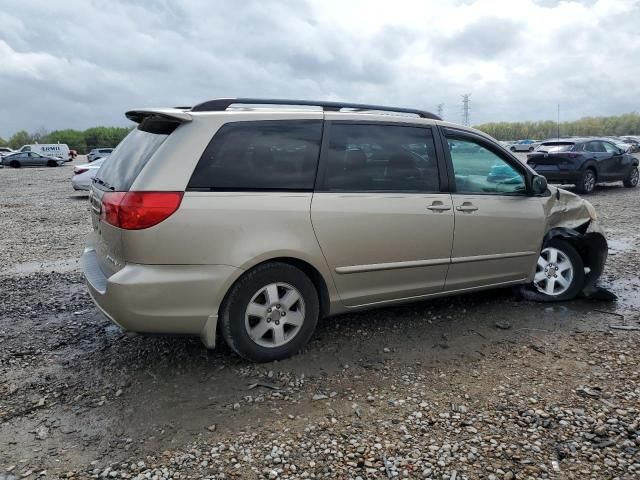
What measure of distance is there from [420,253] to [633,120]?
12183 cm

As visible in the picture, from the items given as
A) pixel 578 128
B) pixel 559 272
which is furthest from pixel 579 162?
pixel 578 128

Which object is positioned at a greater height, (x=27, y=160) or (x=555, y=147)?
(x=27, y=160)

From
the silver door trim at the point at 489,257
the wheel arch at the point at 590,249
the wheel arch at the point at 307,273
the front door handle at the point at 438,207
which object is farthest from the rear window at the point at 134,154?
the wheel arch at the point at 590,249

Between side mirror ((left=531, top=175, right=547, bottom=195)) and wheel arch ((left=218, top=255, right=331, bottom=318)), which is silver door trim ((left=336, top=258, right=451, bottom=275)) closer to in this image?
wheel arch ((left=218, top=255, right=331, bottom=318))

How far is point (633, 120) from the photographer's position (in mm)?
105750

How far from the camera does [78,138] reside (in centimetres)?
6744

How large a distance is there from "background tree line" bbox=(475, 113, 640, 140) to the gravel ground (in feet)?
347

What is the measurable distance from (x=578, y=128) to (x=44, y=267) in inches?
4612

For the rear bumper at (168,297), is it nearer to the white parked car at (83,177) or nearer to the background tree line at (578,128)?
Answer: the white parked car at (83,177)

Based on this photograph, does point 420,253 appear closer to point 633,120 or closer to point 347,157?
point 347,157

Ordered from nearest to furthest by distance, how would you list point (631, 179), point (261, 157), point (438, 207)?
1. point (261, 157)
2. point (438, 207)
3. point (631, 179)

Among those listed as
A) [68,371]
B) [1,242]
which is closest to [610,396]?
[68,371]

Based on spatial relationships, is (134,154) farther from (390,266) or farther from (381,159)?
(390,266)

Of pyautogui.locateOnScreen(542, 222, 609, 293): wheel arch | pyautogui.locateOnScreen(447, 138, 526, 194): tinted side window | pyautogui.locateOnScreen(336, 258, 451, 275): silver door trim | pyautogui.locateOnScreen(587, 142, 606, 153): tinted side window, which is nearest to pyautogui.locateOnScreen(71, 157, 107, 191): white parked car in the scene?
pyautogui.locateOnScreen(447, 138, 526, 194): tinted side window
